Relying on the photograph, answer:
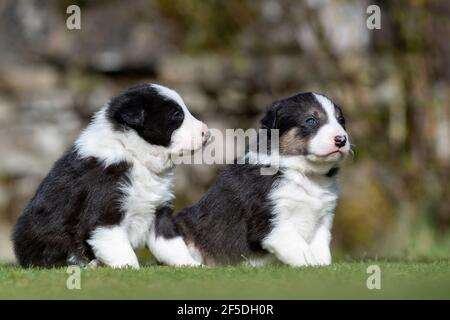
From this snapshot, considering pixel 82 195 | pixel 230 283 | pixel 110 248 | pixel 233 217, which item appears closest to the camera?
pixel 230 283

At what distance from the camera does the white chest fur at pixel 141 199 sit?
26.7 ft

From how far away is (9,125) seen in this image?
668 inches

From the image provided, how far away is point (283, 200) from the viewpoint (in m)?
8.33

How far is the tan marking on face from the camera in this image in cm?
851

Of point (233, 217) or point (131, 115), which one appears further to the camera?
point (233, 217)

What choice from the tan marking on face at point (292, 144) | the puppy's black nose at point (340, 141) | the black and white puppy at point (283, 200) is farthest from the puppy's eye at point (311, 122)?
the puppy's black nose at point (340, 141)

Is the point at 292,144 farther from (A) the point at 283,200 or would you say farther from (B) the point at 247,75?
(B) the point at 247,75

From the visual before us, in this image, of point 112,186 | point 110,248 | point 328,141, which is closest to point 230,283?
point 110,248

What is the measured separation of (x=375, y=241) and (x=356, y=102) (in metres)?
2.40

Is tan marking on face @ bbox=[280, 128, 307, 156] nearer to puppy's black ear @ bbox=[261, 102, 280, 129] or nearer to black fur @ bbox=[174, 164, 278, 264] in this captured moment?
puppy's black ear @ bbox=[261, 102, 280, 129]

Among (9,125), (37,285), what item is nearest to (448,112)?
(9,125)

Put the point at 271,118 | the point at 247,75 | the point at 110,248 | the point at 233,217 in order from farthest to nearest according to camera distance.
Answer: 1. the point at 247,75
2. the point at 271,118
3. the point at 233,217
4. the point at 110,248

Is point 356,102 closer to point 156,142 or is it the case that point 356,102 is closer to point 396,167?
point 396,167

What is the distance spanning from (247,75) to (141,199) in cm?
901
